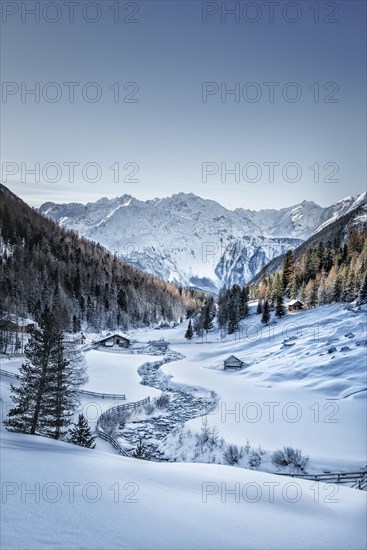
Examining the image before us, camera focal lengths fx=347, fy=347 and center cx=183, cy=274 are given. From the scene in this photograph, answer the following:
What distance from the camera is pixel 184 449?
25.0 meters

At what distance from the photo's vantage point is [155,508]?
8.22m

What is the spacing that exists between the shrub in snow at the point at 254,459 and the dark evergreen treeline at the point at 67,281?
6481cm

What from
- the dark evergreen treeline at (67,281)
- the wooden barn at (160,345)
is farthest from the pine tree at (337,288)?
the dark evergreen treeline at (67,281)

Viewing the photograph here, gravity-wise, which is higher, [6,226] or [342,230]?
[342,230]

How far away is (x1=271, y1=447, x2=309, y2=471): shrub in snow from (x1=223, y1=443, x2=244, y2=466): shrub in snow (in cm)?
213

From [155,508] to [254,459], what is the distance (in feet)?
53.1

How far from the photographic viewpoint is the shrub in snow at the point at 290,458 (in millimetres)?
21125

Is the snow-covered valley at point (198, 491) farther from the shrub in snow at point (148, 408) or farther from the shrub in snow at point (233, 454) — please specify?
the shrub in snow at point (148, 408)

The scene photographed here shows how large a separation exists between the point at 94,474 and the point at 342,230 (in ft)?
563

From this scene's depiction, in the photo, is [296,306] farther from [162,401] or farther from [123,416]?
[123,416]

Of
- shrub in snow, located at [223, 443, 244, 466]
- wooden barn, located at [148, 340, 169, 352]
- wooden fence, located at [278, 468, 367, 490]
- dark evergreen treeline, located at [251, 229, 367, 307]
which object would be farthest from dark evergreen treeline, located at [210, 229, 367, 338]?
wooden fence, located at [278, 468, 367, 490]

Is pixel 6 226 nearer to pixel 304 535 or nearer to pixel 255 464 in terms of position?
pixel 255 464

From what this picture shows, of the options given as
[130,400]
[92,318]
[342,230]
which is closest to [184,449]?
[130,400]

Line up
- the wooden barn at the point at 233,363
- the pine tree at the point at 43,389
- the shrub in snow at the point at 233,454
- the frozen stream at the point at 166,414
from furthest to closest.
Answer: the wooden barn at the point at 233,363, the frozen stream at the point at 166,414, the shrub in snow at the point at 233,454, the pine tree at the point at 43,389
